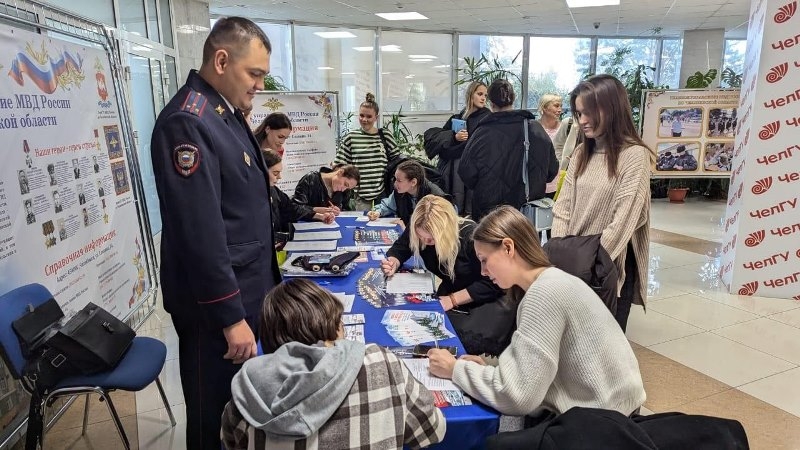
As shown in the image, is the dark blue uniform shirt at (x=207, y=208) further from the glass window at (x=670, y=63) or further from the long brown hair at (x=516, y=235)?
the glass window at (x=670, y=63)

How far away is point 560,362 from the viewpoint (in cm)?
135

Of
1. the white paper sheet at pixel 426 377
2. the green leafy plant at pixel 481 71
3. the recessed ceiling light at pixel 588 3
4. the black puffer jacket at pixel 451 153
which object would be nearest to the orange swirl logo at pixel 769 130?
the black puffer jacket at pixel 451 153

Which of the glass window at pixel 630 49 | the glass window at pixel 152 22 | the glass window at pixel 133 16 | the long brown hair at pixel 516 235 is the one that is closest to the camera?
the long brown hair at pixel 516 235

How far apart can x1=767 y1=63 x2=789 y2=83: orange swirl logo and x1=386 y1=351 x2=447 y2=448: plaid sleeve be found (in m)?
3.81

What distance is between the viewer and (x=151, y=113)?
494cm

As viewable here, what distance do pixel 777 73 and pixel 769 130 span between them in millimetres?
389

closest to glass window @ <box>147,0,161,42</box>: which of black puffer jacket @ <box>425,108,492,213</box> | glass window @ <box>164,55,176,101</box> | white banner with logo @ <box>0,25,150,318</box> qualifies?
glass window @ <box>164,55,176,101</box>

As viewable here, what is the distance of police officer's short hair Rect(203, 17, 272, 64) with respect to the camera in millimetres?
1458

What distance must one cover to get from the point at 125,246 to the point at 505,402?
261 centimetres

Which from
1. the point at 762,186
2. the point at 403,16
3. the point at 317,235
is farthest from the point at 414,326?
the point at 403,16

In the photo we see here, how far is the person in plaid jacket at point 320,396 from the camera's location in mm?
984

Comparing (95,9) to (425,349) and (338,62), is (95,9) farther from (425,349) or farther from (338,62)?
(338,62)

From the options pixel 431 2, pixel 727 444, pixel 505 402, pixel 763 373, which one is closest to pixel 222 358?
pixel 505 402

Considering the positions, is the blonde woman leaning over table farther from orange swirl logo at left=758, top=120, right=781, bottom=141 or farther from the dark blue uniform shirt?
orange swirl logo at left=758, top=120, right=781, bottom=141
